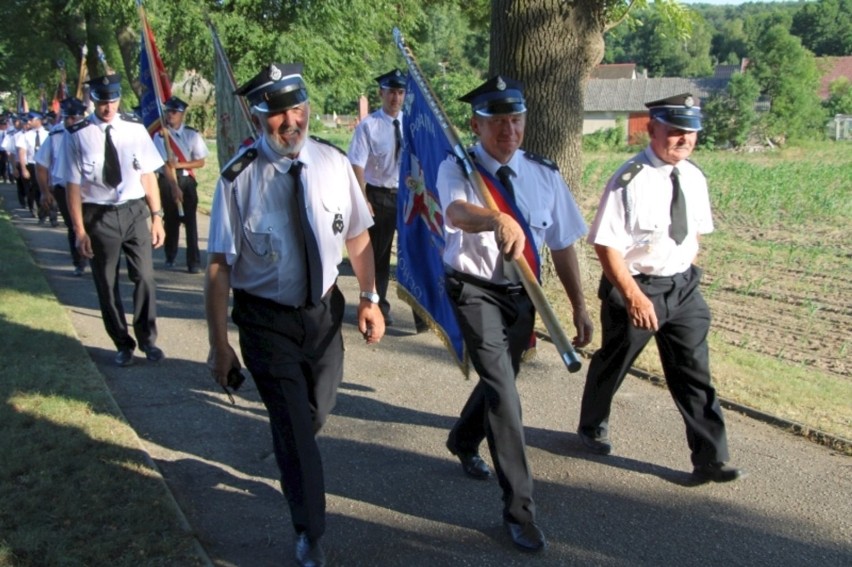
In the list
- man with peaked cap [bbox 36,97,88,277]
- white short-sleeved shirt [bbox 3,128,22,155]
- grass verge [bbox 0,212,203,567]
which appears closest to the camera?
grass verge [bbox 0,212,203,567]

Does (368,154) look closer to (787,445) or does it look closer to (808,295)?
(787,445)

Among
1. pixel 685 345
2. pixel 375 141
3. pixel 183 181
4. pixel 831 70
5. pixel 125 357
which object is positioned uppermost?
pixel 831 70

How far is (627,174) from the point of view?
15.6ft

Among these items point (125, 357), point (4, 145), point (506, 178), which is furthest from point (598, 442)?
point (4, 145)

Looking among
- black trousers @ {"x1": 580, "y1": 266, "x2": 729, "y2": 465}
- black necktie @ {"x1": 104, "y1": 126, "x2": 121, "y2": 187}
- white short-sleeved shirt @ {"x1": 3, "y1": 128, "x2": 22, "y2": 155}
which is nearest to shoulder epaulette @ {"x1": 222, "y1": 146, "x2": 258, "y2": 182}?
black trousers @ {"x1": 580, "y1": 266, "x2": 729, "y2": 465}

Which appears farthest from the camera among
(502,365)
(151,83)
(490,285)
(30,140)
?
(30,140)

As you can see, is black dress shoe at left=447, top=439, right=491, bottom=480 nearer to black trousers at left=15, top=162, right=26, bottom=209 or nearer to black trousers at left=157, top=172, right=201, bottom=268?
black trousers at left=157, top=172, right=201, bottom=268

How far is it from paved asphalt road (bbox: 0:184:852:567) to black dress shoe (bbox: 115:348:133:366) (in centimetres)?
8

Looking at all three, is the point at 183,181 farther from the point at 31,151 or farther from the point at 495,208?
the point at 31,151

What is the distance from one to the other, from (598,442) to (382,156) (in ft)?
12.3

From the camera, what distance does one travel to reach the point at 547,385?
6.64m

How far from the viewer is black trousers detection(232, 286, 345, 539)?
3.98 metres

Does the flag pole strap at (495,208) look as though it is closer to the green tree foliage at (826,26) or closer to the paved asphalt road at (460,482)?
the paved asphalt road at (460,482)

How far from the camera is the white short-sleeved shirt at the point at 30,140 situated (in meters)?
17.6
